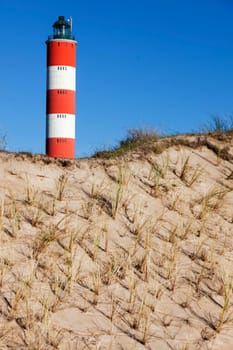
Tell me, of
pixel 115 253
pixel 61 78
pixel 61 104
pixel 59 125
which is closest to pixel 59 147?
pixel 59 125

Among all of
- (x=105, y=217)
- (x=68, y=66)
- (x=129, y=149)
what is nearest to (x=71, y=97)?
(x=68, y=66)

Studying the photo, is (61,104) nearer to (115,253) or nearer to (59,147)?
(59,147)

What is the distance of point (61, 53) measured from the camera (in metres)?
35.5

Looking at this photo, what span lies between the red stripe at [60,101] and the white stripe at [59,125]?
0.27m

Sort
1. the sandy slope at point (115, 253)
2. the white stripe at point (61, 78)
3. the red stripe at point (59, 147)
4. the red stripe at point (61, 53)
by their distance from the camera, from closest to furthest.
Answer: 1. the sandy slope at point (115, 253)
2. the red stripe at point (59, 147)
3. the white stripe at point (61, 78)
4. the red stripe at point (61, 53)

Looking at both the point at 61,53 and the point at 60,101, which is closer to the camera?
the point at 60,101

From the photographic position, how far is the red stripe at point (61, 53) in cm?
3522

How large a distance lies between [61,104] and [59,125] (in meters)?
1.11

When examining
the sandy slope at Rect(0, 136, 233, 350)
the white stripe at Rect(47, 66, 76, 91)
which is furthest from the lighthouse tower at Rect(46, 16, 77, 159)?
the sandy slope at Rect(0, 136, 233, 350)

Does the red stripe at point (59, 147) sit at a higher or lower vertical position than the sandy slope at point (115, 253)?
higher

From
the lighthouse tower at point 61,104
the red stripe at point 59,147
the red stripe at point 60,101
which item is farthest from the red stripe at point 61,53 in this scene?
the red stripe at point 59,147

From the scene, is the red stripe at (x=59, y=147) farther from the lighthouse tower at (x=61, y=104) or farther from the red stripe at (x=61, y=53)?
the red stripe at (x=61, y=53)

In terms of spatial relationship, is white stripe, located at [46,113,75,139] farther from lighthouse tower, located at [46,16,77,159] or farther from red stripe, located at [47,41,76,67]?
red stripe, located at [47,41,76,67]

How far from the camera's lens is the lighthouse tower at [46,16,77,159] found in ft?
113
